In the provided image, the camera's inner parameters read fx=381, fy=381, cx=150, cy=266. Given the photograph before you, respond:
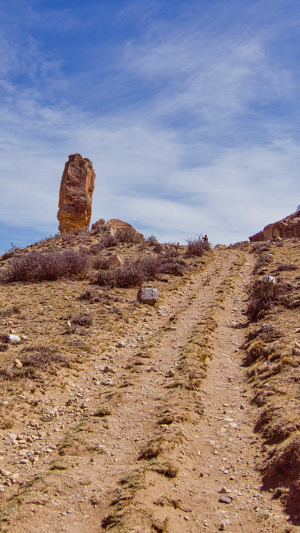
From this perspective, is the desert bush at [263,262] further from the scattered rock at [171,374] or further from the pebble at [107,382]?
the pebble at [107,382]

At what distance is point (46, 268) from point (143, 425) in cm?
997

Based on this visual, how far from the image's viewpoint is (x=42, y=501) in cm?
343

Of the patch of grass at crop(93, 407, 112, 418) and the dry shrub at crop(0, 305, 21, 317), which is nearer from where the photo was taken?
the patch of grass at crop(93, 407, 112, 418)

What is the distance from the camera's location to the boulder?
12.3 m

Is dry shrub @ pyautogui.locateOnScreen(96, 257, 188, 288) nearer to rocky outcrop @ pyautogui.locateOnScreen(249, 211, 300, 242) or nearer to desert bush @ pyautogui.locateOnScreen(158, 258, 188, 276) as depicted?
desert bush @ pyautogui.locateOnScreen(158, 258, 188, 276)

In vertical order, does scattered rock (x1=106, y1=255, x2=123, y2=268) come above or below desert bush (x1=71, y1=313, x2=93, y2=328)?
above

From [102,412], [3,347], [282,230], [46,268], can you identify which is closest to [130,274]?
[46,268]

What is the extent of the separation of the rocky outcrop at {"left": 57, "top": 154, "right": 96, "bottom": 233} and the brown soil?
19.8 m

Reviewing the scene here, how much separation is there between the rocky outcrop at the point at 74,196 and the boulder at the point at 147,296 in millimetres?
17887

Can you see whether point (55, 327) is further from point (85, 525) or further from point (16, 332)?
point (85, 525)

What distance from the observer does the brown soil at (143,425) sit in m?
3.33

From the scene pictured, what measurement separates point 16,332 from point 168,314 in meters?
4.93

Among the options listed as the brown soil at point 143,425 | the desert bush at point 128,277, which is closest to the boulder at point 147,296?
the desert bush at point 128,277

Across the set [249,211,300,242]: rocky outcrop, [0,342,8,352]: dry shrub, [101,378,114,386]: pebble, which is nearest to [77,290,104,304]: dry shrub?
[0,342,8,352]: dry shrub
